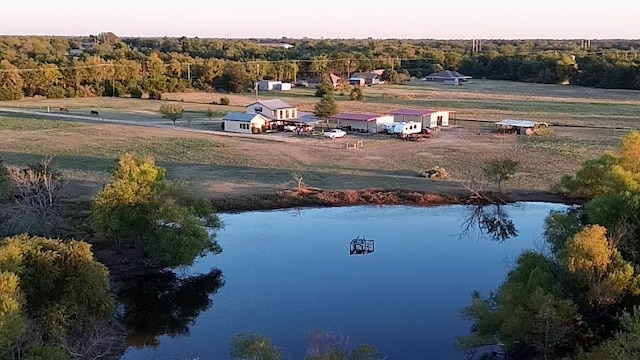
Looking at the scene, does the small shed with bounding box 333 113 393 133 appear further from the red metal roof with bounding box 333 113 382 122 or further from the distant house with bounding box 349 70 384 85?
the distant house with bounding box 349 70 384 85

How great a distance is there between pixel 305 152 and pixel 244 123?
266 inches

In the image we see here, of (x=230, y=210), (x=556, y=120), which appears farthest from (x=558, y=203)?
(x=556, y=120)

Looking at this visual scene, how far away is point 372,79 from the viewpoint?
67.3 meters

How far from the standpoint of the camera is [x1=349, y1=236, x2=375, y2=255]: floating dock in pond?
1817 centimetres

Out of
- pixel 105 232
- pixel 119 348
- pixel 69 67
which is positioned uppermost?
pixel 69 67

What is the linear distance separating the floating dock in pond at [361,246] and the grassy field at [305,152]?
17.5 feet

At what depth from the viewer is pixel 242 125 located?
35469mm

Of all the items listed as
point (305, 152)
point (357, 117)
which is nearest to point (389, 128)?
point (357, 117)

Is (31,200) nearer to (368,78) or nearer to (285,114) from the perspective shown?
(285,114)

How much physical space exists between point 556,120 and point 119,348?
33188 mm

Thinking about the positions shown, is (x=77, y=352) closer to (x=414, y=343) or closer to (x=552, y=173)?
(x=414, y=343)

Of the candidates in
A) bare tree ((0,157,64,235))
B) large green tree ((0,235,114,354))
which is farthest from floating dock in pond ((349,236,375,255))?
bare tree ((0,157,64,235))

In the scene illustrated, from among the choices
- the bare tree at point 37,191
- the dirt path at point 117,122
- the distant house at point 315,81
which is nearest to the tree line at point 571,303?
the bare tree at point 37,191

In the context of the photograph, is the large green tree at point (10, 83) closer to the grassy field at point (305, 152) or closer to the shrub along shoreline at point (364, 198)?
the grassy field at point (305, 152)
